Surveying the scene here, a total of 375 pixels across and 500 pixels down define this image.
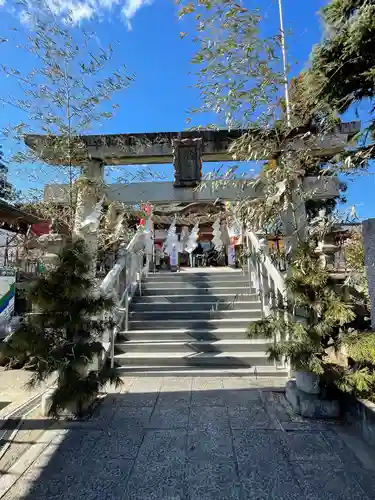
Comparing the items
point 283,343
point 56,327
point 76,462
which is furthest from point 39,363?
point 283,343

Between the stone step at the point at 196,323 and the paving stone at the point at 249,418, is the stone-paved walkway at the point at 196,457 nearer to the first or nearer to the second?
Answer: the paving stone at the point at 249,418

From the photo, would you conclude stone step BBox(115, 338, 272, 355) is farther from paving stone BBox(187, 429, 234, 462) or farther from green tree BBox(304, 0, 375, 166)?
green tree BBox(304, 0, 375, 166)

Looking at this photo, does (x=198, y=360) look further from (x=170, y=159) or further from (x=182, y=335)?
(x=170, y=159)

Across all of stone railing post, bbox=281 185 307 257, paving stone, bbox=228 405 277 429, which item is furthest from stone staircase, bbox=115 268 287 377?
stone railing post, bbox=281 185 307 257

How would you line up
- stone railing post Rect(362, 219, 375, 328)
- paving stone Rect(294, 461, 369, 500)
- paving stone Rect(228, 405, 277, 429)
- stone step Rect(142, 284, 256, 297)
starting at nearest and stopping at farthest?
paving stone Rect(294, 461, 369, 500) < stone railing post Rect(362, 219, 375, 328) < paving stone Rect(228, 405, 277, 429) < stone step Rect(142, 284, 256, 297)

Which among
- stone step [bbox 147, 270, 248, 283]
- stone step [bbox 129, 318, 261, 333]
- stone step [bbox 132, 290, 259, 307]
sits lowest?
stone step [bbox 129, 318, 261, 333]

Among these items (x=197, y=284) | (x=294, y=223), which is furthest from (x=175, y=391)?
(x=197, y=284)

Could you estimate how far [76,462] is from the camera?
2.43 meters

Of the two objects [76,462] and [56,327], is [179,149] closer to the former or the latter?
[56,327]

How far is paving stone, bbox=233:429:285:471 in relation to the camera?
8.02 feet

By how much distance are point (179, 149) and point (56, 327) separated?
2.89 metres

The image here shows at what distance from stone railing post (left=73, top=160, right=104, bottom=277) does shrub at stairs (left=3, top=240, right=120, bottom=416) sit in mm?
516

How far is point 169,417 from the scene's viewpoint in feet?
10.6

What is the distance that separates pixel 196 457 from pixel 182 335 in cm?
274
